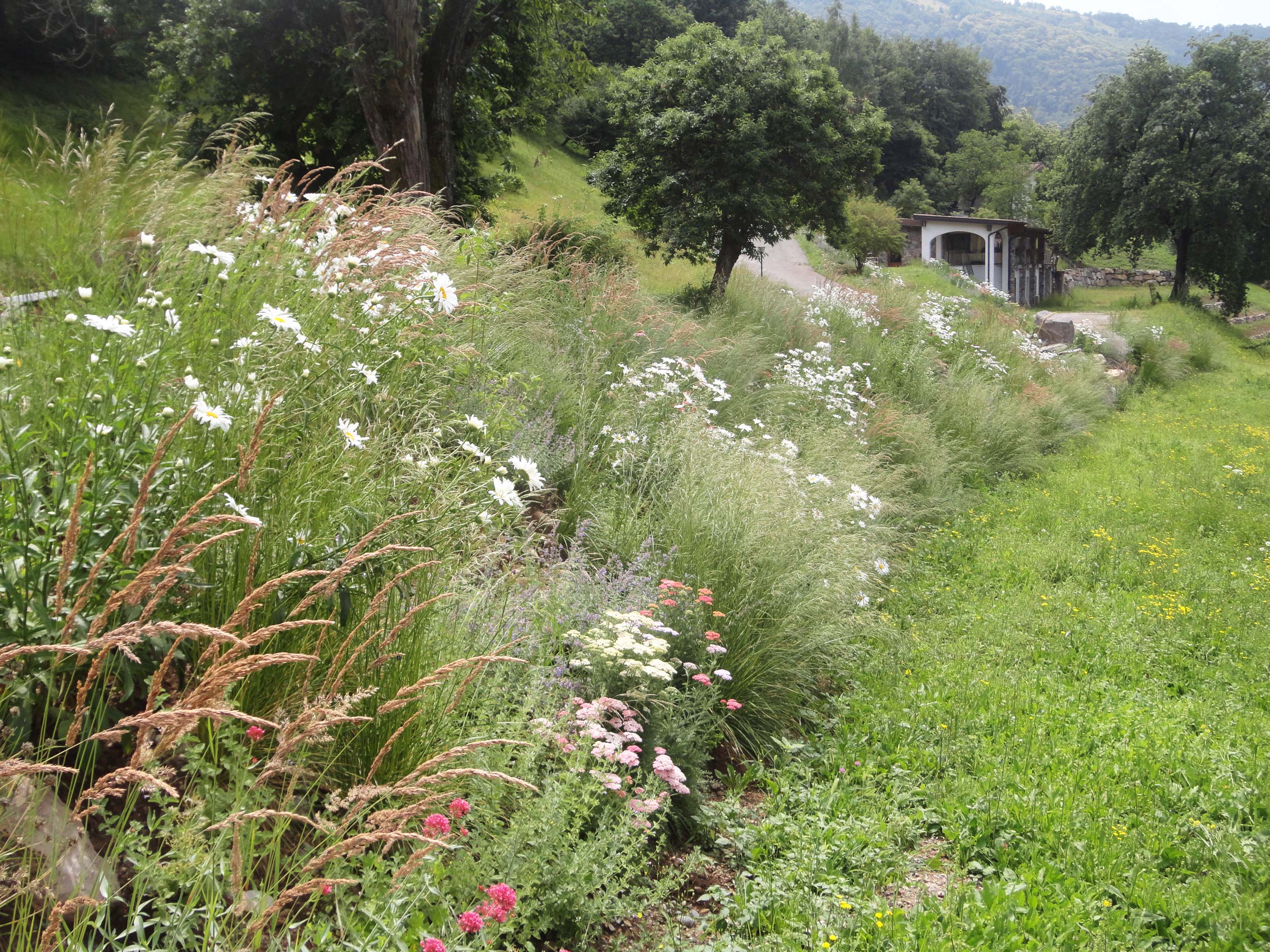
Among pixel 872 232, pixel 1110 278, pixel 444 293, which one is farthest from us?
pixel 1110 278

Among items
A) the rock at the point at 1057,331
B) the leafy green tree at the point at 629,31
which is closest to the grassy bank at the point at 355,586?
the rock at the point at 1057,331

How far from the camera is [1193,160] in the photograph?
→ 1236 inches

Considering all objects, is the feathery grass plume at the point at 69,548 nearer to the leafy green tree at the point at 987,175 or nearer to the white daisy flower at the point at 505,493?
the white daisy flower at the point at 505,493

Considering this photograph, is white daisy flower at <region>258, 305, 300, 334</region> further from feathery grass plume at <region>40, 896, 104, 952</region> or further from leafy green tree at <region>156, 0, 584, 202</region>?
leafy green tree at <region>156, 0, 584, 202</region>

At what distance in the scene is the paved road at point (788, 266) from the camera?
998 inches

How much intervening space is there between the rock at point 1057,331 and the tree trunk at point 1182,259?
15.6 metres

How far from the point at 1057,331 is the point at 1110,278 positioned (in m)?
33.5

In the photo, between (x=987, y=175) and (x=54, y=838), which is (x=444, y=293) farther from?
(x=987, y=175)

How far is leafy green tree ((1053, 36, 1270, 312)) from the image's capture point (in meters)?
30.8

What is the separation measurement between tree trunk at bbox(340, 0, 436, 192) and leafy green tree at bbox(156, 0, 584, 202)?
0.6 inches

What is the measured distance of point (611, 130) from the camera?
4100 cm

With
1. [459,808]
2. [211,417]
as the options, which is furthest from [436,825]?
[211,417]

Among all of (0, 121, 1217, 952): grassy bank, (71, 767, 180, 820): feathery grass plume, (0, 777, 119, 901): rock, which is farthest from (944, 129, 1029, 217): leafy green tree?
(71, 767, 180, 820): feathery grass plume

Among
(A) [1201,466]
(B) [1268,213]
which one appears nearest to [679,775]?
(A) [1201,466]
